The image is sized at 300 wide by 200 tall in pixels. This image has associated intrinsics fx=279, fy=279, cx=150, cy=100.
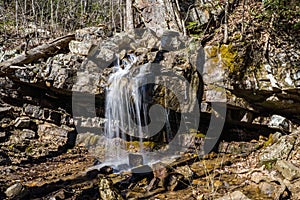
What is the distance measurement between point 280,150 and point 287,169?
975 millimetres

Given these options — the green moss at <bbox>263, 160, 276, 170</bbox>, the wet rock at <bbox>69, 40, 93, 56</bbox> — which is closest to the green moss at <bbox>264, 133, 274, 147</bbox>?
the green moss at <bbox>263, 160, 276, 170</bbox>

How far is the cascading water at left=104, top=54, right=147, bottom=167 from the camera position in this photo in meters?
7.61

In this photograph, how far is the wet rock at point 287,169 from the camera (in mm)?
5539

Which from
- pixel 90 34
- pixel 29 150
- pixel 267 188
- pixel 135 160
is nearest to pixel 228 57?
pixel 267 188

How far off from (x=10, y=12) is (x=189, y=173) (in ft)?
51.6

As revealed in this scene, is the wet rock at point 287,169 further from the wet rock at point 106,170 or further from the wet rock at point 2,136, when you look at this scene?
the wet rock at point 2,136

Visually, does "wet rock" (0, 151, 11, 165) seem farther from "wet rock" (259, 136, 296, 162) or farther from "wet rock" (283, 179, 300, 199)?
"wet rock" (283, 179, 300, 199)

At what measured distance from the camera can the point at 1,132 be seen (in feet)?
30.3

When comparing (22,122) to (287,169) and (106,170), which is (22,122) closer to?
(106,170)

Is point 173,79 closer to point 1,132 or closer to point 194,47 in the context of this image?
point 194,47

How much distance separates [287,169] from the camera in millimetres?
5672

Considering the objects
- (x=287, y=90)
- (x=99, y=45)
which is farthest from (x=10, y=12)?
(x=287, y=90)

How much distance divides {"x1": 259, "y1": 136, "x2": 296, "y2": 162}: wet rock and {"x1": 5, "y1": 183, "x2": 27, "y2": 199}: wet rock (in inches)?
213

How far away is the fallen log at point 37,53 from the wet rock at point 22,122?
6.21 ft
